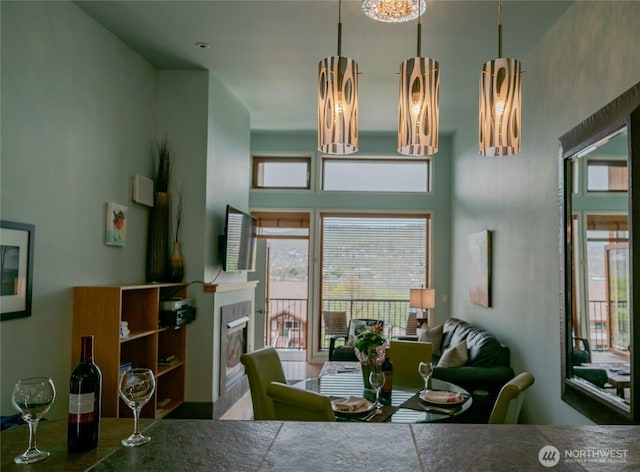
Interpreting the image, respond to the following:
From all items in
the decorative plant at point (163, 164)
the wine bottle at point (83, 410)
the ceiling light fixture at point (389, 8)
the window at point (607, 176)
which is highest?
the ceiling light fixture at point (389, 8)

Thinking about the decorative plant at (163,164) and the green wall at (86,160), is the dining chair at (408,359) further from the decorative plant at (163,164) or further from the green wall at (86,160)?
the decorative plant at (163,164)

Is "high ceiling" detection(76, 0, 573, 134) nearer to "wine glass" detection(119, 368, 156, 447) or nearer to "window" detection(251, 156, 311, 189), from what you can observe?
"window" detection(251, 156, 311, 189)

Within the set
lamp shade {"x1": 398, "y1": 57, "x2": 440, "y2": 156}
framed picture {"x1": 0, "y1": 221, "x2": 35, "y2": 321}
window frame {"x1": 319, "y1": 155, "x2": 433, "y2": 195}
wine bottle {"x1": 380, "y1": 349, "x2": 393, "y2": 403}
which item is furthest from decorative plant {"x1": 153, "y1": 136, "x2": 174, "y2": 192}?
lamp shade {"x1": 398, "y1": 57, "x2": 440, "y2": 156}

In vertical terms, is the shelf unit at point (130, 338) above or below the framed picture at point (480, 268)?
below

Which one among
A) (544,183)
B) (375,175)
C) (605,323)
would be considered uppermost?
(375,175)

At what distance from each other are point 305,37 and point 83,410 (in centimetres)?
360

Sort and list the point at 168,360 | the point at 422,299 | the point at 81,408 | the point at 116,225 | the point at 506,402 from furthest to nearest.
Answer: the point at 422,299, the point at 168,360, the point at 116,225, the point at 506,402, the point at 81,408

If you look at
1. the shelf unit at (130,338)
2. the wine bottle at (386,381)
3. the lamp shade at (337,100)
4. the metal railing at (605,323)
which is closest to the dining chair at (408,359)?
the wine bottle at (386,381)

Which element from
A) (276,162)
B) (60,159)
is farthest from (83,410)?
(276,162)

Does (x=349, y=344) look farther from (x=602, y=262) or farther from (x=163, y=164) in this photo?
(x=602, y=262)

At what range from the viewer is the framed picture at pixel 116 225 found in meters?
3.99

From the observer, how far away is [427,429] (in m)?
1.33

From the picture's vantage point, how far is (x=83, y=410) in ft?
3.84

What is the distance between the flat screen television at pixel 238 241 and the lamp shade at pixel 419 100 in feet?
11.3
